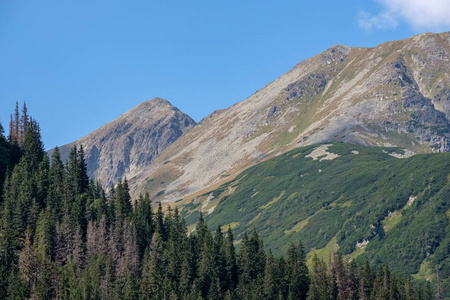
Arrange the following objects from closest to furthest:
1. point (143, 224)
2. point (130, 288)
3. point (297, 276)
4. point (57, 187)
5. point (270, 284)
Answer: point (130, 288) < point (270, 284) < point (297, 276) < point (143, 224) < point (57, 187)

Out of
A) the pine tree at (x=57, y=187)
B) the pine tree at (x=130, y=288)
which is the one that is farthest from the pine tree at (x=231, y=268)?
the pine tree at (x=57, y=187)

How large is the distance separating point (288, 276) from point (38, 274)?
63.2m

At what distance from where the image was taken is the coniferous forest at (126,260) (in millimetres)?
153500

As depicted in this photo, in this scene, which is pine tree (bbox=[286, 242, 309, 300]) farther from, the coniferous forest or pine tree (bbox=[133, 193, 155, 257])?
pine tree (bbox=[133, 193, 155, 257])

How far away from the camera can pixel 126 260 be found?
161125 millimetres

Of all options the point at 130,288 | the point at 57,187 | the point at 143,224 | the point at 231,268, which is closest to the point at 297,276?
the point at 231,268

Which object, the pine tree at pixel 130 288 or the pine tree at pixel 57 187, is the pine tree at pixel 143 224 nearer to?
the pine tree at pixel 130 288

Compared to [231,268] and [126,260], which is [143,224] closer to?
[126,260]

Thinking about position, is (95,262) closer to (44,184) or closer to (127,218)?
(127,218)

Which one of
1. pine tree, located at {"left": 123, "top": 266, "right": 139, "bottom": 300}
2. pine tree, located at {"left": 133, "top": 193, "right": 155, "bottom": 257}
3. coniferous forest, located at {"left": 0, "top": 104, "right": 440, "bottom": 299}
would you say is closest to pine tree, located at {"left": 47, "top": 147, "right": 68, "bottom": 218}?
coniferous forest, located at {"left": 0, "top": 104, "right": 440, "bottom": 299}

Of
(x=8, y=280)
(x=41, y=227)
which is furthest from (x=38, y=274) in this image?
(x=41, y=227)

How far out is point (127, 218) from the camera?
176500 mm

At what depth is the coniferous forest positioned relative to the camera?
504 feet

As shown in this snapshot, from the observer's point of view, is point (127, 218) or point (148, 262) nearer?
point (148, 262)
